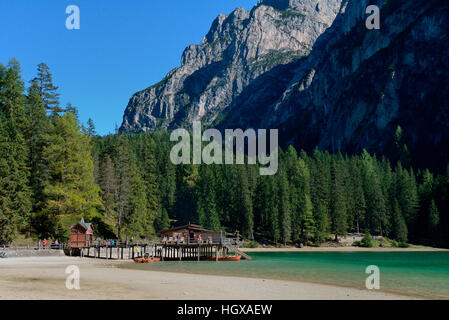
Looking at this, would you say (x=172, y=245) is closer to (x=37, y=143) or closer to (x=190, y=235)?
(x=190, y=235)

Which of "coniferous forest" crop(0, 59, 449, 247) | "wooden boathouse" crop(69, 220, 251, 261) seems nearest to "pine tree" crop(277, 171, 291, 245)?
"coniferous forest" crop(0, 59, 449, 247)

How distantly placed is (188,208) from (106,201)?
113 ft

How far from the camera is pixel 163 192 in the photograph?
9994cm

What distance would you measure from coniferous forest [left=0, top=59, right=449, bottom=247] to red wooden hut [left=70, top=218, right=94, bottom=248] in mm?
1906

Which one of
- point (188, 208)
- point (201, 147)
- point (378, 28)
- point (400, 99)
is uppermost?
point (378, 28)

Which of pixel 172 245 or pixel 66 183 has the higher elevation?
pixel 66 183

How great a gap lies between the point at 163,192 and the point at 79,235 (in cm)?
5026

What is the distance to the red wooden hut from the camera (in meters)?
49.2

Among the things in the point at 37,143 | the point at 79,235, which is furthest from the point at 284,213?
the point at 37,143

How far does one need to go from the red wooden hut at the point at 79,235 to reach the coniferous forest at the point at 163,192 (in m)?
1.91

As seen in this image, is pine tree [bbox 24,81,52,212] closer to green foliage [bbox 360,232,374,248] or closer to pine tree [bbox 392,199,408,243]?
green foliage [bbox 360,232,374,248]
